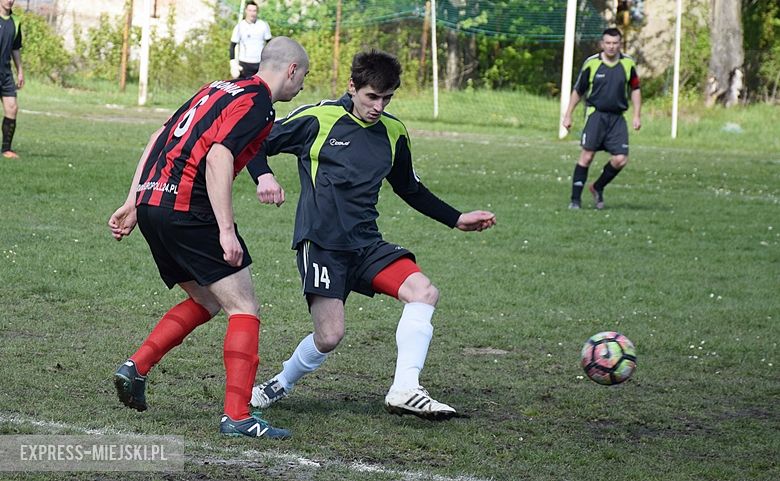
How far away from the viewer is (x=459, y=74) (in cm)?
3291

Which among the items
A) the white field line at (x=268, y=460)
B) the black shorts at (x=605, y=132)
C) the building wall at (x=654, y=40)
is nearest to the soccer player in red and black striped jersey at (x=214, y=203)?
the white field line at (x=268, y=460)

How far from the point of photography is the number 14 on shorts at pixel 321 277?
561 centimetres

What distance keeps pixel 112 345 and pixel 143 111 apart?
19699 millimetres

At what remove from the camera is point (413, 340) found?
561 centimetres

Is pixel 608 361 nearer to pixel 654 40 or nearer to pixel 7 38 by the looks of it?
pixel 7 38

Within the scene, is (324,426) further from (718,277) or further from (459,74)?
(459,74)

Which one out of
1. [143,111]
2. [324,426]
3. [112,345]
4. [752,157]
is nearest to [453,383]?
[324,426]

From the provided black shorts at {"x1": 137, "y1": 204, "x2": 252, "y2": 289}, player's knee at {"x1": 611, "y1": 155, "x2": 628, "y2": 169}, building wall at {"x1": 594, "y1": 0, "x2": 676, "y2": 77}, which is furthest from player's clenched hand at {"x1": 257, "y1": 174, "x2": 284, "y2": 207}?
building wall at {"x1": 594, "y1": 0, "x2": 676, "y2": 77}

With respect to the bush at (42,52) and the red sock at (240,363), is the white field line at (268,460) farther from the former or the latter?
the bush at (42,52)

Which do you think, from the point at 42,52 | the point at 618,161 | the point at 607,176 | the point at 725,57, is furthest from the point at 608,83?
the point at 42,52

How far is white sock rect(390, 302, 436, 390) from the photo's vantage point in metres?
5.56

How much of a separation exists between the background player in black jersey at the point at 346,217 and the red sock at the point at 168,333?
527 millimetres

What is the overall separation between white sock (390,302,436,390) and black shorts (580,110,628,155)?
9.46 m

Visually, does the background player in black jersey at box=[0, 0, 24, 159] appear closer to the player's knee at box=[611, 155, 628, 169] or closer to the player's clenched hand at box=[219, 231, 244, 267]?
the player's knee at box=[611, 155, 628, 169]
